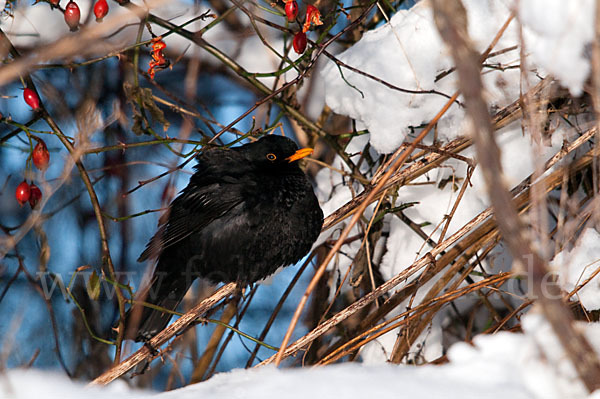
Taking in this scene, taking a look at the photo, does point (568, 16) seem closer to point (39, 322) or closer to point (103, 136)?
point (103, 136)

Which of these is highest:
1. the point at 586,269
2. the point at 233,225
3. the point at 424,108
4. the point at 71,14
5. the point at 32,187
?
the point at 71,14

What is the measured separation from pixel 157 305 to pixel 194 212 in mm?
542

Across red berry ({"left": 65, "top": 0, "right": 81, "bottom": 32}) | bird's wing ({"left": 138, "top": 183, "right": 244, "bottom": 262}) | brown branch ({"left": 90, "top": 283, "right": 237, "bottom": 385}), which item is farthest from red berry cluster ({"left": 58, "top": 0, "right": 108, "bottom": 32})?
brown branch ({"left": 90, "top": 283, "right": 237, "bottom": 385})

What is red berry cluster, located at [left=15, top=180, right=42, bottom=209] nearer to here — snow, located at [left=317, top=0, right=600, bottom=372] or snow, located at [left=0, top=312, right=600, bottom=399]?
snow, located at [left=317, top=0, right=600, bottom=372]

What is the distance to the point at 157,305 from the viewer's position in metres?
3.19

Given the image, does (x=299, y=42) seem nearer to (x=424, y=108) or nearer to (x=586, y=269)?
(x=424, y=108)

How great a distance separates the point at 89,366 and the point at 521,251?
3314mm

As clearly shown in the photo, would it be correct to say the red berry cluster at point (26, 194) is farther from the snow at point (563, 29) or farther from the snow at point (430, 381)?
the snow at point (563, 29)

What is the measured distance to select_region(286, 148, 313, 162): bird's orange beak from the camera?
3.13 metres

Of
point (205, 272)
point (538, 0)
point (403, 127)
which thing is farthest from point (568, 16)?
point (205, 272)

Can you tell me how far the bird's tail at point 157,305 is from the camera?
3.04 metres

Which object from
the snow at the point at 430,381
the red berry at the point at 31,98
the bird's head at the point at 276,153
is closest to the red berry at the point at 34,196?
the red berry at the point at 31,98

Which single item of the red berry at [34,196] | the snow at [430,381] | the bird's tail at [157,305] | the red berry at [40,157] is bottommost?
the snow at [430,381]

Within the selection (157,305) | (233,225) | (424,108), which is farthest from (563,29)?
(157,305)
